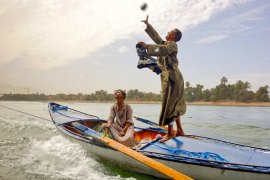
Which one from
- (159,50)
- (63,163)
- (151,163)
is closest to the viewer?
(151,163)

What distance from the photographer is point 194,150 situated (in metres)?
5.13

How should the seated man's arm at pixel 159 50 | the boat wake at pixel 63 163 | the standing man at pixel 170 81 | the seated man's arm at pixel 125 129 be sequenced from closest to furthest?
1. the seated man's arm at pixel 159 50
2. the standing man at pixel 170 81
3. the boat wake at pixel 63 163
4. the seated man's arm at pixel 125 129

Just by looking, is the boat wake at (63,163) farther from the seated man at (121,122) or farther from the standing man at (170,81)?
the standing man at (170,81)

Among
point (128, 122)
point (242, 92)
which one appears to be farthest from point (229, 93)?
point (128, 122)

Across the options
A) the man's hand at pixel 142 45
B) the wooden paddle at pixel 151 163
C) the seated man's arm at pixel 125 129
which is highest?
the man's hand at pixel 142 45

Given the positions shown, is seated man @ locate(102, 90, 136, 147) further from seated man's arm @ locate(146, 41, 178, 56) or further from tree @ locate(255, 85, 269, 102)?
tree @ locate(255, 85, 269, 102)

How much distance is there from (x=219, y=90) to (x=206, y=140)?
77.0m

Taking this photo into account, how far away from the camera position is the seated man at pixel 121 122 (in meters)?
6.02

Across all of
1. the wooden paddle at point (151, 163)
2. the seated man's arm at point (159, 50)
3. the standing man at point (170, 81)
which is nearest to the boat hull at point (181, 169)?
the wooden paddle at point (151, 163)

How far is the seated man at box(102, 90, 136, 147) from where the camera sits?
19.8 ft

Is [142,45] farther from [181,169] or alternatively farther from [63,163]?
[63,163]

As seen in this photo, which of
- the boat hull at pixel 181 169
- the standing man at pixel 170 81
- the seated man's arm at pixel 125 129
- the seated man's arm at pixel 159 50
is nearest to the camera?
the boat hull at pixel 181 169

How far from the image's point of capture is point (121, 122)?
20.8 feet

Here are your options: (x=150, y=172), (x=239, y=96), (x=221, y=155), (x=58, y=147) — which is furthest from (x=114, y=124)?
(x=239, y=96)
